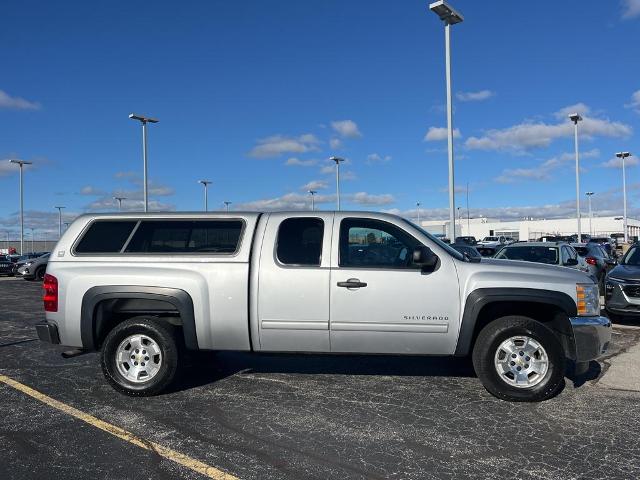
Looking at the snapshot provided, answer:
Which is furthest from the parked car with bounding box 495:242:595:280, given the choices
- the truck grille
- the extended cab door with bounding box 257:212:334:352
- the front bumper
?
the extended cab door with bounding box 257:212:334:352

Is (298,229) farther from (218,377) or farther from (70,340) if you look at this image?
(70,340)

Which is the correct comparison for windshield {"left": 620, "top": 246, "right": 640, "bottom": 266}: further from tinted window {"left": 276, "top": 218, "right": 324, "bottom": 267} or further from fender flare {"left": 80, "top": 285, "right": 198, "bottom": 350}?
fender flare {"left": 80, "top": 285, "right": 198, "bottom": 350}

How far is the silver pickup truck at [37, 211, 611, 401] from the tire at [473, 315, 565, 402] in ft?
0.04

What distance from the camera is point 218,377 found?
20.8 ft

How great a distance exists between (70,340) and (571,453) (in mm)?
4770

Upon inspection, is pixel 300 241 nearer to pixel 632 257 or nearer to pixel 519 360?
pixel 519 360

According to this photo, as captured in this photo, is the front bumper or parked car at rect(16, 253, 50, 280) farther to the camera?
parked car at rect(16, 253, 50, 280)

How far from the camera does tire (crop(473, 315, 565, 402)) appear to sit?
5234mm

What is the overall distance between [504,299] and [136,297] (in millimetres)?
3627

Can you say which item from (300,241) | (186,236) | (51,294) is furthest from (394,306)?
(51,294)

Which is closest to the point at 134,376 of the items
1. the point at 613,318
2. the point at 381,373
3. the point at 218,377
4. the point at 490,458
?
the point at 218,377

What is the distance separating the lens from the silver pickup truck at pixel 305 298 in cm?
529

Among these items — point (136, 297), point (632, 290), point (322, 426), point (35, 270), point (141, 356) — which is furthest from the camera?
point (35, 270)

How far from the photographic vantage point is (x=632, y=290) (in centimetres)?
928
